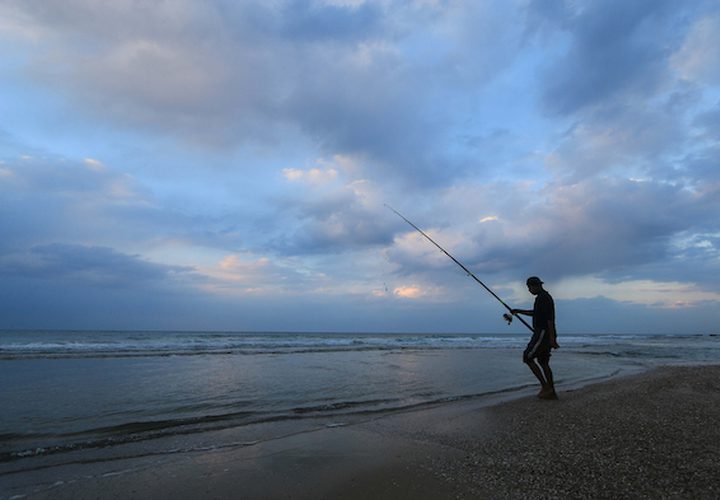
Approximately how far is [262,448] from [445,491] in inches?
99.0

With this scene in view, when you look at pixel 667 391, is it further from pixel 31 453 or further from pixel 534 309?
pixel 31 453

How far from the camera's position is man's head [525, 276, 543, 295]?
816cm

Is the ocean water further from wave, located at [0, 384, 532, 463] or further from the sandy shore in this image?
the sandy shore

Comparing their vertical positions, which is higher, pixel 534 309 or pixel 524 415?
pixel 534 309

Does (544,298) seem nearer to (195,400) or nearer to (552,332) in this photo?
(552,332)

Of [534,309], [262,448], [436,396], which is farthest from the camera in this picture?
[436,396]

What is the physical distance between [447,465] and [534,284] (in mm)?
5077

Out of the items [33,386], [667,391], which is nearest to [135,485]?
[33,386]

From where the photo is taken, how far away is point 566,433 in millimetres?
5207

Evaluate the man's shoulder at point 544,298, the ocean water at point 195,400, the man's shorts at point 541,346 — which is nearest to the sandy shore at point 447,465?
the ocean water at point 195,400

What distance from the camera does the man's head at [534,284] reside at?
8164 millimetres

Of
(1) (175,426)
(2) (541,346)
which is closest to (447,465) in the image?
(1) (175,426)

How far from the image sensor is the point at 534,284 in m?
8.21

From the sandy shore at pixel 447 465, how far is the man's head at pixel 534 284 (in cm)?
258
